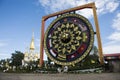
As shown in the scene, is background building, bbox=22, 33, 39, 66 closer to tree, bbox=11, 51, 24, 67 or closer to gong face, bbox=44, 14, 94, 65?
tree, bbox=11, 51, 24, 67

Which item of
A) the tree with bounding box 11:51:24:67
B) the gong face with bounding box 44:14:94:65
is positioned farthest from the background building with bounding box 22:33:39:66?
the gong face with bounding box 44:14:94:65

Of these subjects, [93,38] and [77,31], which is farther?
[77,31]

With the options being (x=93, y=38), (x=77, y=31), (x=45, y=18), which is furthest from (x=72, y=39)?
(x=45, y=18)

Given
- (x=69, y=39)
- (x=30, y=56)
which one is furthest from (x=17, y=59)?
(x=69, y=39)

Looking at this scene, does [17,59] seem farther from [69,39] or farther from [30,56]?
[69,39]

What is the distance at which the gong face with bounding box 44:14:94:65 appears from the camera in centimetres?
1445

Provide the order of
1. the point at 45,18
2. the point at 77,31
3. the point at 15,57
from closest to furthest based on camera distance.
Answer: the point at 77,31
the point at 45,18
the point at 15,57

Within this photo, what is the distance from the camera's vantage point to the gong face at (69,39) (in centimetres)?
1445

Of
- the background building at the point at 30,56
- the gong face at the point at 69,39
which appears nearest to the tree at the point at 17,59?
the background building at the point at 30,56

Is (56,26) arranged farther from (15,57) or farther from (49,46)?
(15,57)

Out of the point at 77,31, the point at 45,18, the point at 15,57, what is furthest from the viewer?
the point at 15,57

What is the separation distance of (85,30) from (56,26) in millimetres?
3559

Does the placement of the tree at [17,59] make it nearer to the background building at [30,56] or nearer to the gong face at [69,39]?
the background building at [30,56]

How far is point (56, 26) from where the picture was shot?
56.2ft
